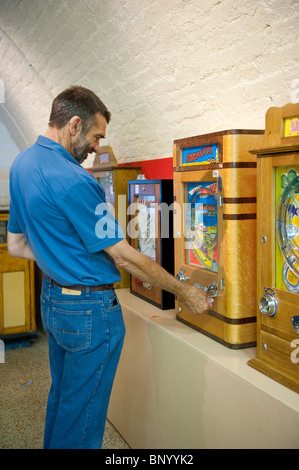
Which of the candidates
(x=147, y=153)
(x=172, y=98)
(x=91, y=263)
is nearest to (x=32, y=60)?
(x=147, y=153)

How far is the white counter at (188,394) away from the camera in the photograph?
1.56 metres

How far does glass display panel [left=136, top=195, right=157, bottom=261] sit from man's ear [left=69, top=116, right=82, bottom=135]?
2.37 feet

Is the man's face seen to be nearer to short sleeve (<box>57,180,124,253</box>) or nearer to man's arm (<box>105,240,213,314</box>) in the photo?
short sleeve (<box>57,180,124,253</box>)

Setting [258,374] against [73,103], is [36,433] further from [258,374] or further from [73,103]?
[73,103]

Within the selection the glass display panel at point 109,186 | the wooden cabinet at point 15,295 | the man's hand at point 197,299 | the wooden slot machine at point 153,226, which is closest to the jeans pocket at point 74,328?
the man's hand at point 197,299

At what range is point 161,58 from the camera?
2.85 m

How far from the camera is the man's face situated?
6.79 ft

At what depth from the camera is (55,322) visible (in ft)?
6.40

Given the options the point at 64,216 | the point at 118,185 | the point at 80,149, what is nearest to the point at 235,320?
the point at 64,216

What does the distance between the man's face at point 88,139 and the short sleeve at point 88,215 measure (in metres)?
0.29

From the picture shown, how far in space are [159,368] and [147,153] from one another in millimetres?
1674

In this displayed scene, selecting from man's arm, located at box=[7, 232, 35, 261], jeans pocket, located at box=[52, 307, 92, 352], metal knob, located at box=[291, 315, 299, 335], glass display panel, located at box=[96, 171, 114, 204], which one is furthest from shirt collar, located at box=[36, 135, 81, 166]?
glass display panel, located at box=[96, 171, 114, 204]

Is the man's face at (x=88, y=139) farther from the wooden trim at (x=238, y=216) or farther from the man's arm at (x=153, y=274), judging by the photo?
the wooden trim at (x=238, y=216)

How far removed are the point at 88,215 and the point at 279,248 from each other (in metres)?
0.72
